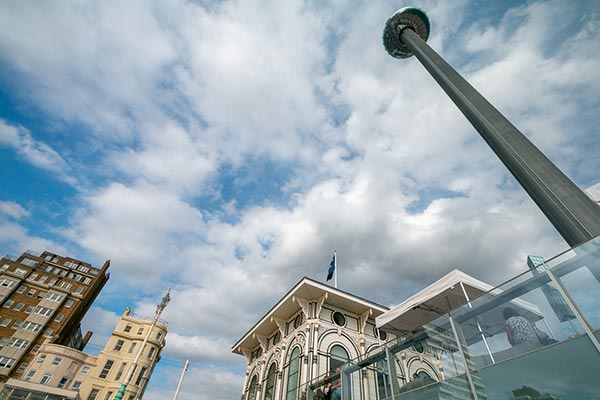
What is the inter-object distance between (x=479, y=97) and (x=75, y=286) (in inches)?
2510

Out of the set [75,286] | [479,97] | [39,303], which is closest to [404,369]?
[479,97]

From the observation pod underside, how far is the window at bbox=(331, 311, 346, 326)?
1844 cm

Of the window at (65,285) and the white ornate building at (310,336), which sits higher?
the window at (65,285)

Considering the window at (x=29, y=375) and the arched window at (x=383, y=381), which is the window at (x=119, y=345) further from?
the arched window at (x=383, y=381)

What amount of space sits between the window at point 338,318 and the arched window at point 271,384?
528 cm

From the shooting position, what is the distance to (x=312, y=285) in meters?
16.5

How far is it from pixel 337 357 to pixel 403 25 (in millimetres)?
20969

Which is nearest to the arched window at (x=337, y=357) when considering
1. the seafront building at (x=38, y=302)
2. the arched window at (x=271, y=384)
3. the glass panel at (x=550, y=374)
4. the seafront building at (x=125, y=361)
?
the arched window at (x=271, y=384)

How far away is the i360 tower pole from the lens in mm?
5684

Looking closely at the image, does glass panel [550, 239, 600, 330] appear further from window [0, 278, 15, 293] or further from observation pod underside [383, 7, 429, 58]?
window [0, 278, 15, 293]

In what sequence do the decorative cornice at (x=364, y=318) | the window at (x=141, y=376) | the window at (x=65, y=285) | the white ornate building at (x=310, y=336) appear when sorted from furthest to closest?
the window at (x=65, y=285) → the window at (x=141, y=376) → the decorative cornice at (x=364, y=318) → the white ornate building at (x=310, y=336)

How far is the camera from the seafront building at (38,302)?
3866cm

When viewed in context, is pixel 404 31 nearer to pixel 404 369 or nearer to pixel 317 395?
pixel 404 369

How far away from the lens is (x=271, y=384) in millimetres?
18016
